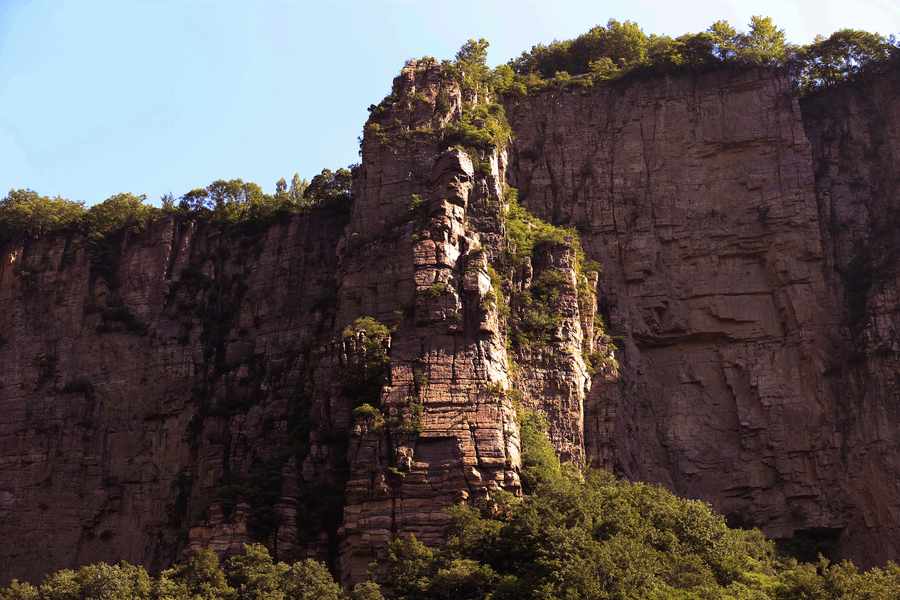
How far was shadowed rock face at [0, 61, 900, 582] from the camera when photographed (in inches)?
1922

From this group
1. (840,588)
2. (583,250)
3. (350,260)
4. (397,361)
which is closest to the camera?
(840,588)

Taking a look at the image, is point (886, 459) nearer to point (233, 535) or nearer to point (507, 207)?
point (507, 207)

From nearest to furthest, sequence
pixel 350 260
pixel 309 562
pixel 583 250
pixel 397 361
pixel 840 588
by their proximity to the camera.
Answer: pixel 840 588 < pixel 309 562 < pixel 397 361 < pixel 350 260 < pixel 583 250

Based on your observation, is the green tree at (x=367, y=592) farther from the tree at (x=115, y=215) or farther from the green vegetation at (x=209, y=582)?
the tree at (x=115, y=215)

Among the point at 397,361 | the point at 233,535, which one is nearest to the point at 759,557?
the point at 397,361

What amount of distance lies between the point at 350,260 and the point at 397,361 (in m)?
5.67

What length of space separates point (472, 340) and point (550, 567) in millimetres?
8657

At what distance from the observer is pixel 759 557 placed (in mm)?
46969

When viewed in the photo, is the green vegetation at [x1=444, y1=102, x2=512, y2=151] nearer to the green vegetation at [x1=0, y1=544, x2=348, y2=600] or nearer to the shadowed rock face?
the shadowed rock face

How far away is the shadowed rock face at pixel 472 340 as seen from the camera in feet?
160

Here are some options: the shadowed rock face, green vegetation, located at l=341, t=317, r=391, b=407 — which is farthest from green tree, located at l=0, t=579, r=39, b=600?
green vegetation, located at l=341, t=317, r=391, b=407

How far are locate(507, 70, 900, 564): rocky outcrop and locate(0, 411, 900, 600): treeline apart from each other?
186 inches

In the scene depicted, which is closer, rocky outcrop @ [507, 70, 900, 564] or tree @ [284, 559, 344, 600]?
tree @ [284, 559, 344, 600]

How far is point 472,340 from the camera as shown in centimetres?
4919
